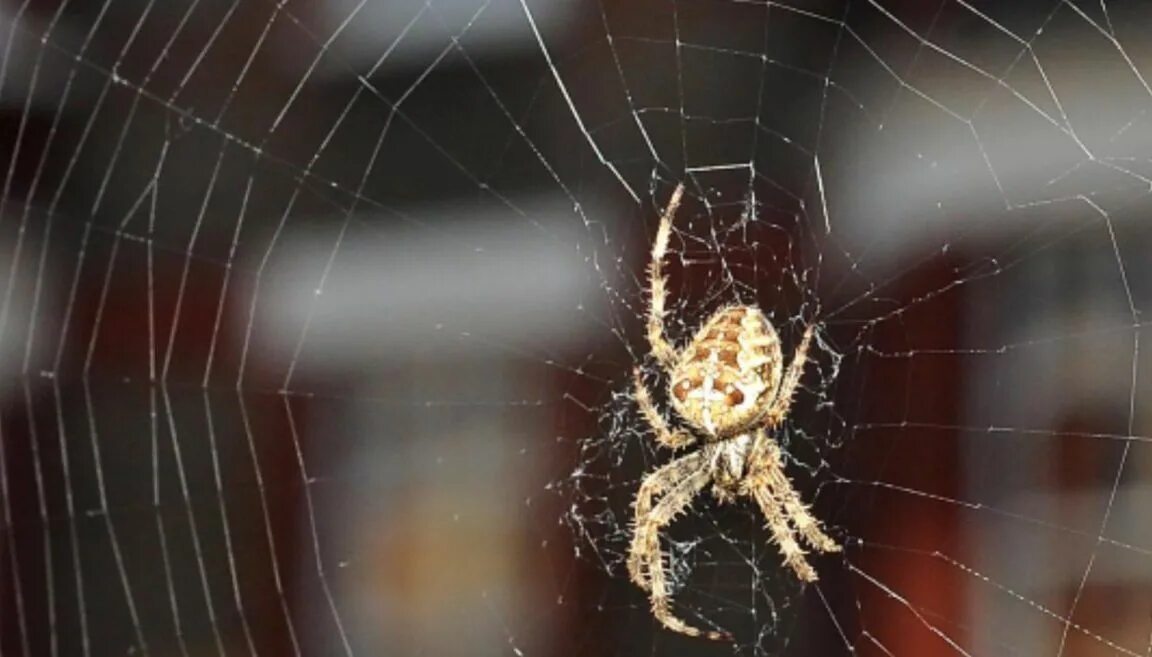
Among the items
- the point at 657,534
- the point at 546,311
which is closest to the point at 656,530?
the point at 657,534

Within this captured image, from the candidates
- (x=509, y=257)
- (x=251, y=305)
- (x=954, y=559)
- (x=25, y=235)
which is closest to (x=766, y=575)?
(x=954, y=559)

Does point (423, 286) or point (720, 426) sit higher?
point (423, 286)

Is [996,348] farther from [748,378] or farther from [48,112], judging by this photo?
[48,112]

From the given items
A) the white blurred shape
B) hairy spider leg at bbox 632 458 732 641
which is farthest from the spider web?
hairy spider leg at bbox 632 458 732 641

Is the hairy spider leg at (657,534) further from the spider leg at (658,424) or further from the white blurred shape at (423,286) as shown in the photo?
the white blurred shape at (423,286)

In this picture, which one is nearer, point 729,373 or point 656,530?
point 729,373

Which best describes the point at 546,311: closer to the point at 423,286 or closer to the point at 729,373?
the point at 423,286

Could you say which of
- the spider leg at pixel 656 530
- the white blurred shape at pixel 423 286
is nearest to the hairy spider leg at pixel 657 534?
the spider leg at pixel 656 530
